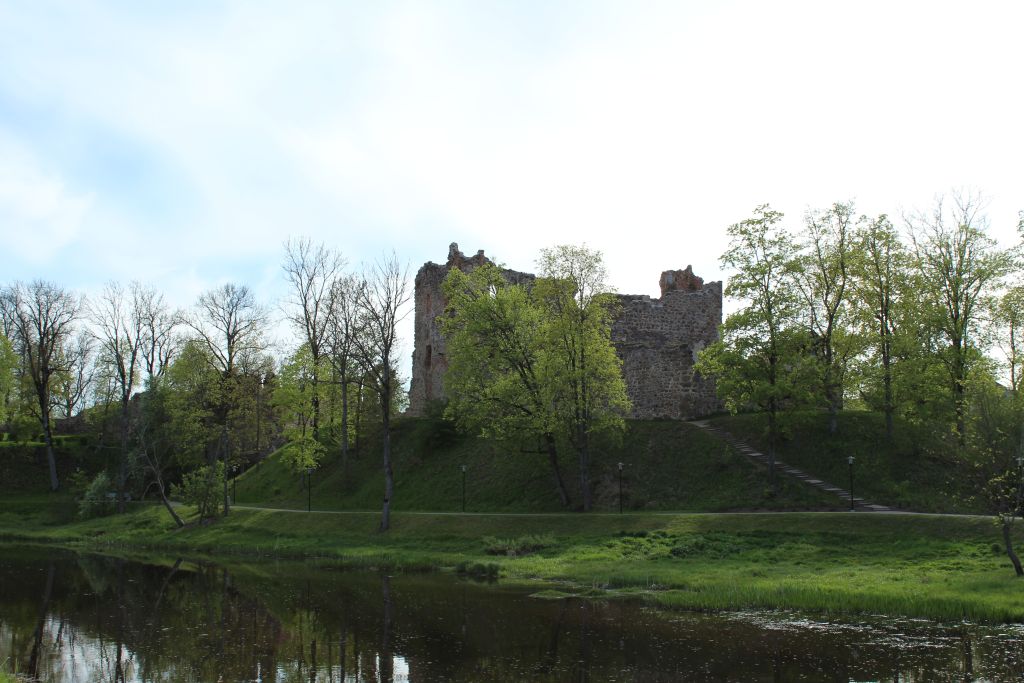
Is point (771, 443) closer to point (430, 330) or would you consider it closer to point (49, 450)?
point (430, 330)

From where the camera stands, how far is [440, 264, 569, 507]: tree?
32344 mm

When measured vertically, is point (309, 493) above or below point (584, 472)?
below

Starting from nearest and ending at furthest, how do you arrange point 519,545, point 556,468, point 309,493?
point 519,545, point 556,468, point 309,493

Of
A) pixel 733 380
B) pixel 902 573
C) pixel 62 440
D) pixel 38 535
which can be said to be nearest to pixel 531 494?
pixel 733 380

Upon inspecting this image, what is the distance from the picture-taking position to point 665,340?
4197 centimetres

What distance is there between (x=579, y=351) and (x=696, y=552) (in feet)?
33.7

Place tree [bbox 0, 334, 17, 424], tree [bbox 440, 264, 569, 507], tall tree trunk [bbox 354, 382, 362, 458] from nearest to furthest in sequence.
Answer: tree [bbox 440, 264, 569, 507] → tree [bbox 0, 334, 17, 424] → tall tree trunk [bbox 354, 382, 362, 458]

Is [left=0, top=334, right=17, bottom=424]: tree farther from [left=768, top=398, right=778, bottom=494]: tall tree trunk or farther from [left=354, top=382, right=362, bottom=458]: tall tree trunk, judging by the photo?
[left=768, top=398, right=778, bottom=494]: tall tree trunk

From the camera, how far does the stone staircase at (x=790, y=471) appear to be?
27.9 m

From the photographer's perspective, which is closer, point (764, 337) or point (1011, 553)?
point (1011, 553)

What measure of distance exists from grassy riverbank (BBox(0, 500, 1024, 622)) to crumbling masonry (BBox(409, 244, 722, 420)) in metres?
12.4

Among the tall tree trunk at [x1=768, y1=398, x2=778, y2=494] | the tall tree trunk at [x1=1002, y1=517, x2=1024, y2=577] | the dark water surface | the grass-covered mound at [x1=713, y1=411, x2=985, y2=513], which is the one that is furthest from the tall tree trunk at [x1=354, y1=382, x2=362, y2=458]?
the tall tree trunk at [x1=1002, y1=517, x2=1024, y2=577]

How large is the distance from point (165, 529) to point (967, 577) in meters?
32.8

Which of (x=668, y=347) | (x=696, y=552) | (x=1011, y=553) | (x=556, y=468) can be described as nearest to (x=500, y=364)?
(x=556, y=468)
